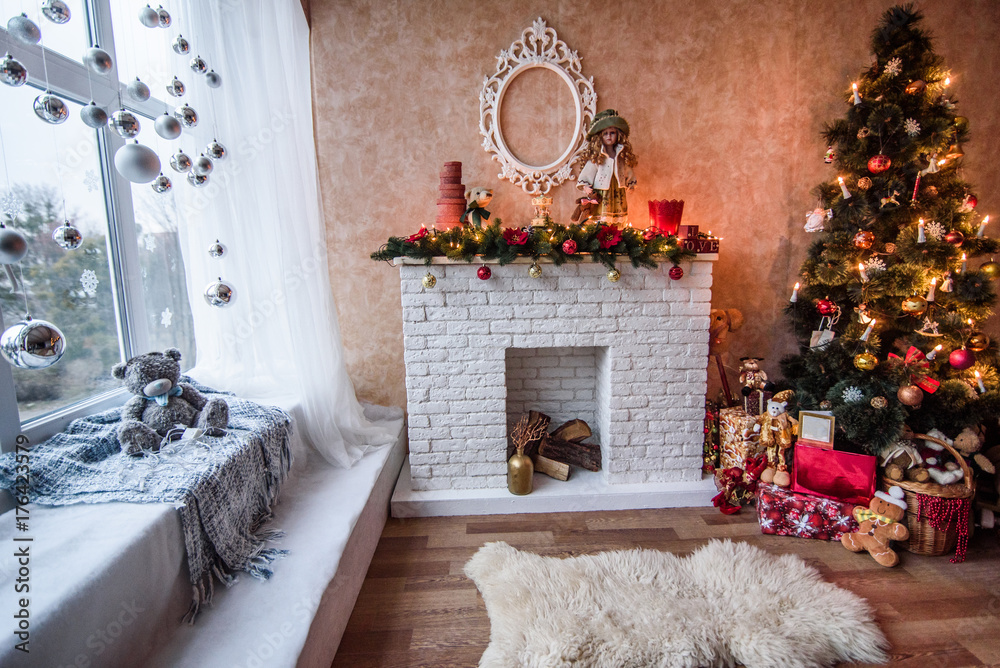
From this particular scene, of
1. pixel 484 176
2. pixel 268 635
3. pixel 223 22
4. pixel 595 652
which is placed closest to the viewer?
Result: pixel 268 635

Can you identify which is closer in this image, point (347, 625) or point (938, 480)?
point (347, 625)

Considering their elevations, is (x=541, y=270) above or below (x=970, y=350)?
above

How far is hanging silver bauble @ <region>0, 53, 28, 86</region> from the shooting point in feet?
3.22

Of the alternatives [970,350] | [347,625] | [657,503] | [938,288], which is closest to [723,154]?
[938,288]

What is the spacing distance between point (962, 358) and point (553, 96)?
84.5 inches

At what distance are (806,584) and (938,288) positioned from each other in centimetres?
139

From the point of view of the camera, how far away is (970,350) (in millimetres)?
2080

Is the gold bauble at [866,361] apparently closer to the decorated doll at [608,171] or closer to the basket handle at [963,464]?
the basket handle at [963,464]

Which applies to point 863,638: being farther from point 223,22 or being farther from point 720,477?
point 223,22

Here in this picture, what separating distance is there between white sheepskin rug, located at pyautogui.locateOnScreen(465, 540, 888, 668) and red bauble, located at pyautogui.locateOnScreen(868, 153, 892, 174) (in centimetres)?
169

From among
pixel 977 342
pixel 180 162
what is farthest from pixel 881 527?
pixel 180 162

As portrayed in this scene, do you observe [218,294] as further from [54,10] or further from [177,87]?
[54,10]

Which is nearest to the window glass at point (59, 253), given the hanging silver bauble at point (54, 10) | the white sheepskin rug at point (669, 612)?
the hanging silver bauble at point (54, 10)

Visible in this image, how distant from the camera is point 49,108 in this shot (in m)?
1.06
